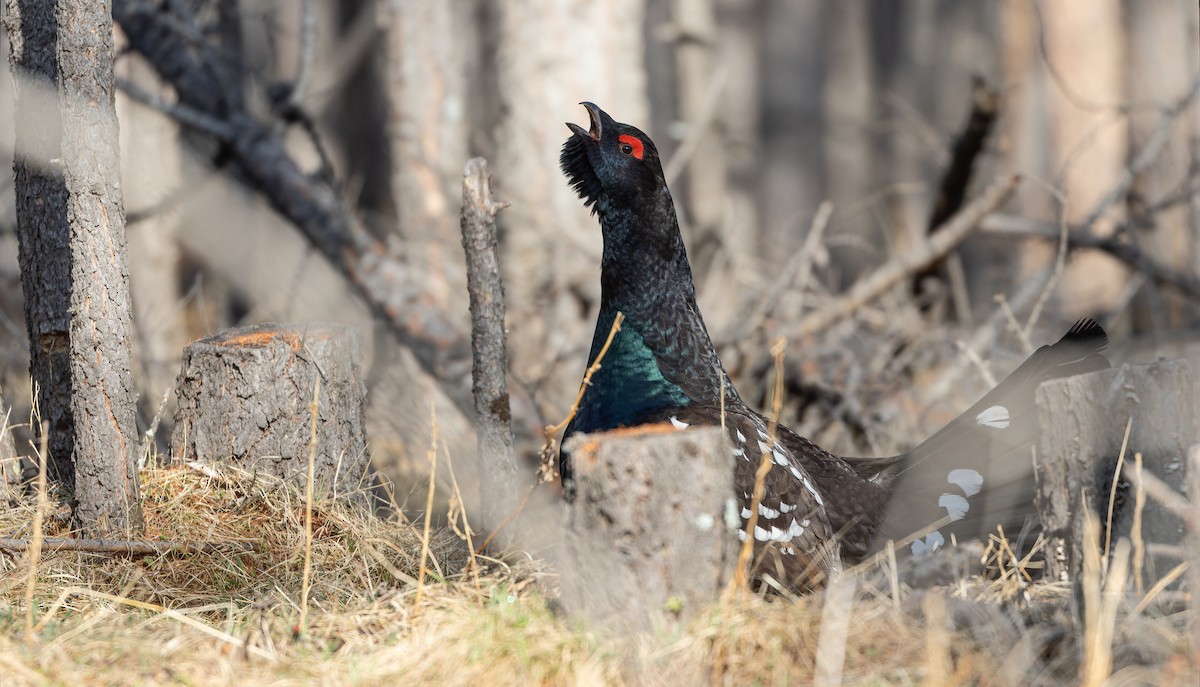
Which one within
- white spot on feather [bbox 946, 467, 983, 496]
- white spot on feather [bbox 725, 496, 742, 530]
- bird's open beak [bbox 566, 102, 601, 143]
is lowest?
white spot on feather [bbox 946, 467, 983, 496]

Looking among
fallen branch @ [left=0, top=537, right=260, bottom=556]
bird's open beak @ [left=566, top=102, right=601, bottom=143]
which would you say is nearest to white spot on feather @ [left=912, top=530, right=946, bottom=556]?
bird's open beak @ [left=566, top=102, right=601, bottom=143]

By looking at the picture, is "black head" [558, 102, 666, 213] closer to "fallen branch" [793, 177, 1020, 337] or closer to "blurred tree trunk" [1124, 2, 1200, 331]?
"fallen branch" [793, 177, 1020, 337]

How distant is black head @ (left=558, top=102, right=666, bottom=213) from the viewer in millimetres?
3660

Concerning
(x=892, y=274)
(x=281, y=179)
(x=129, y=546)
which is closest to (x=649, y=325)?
(x=129, y=546)

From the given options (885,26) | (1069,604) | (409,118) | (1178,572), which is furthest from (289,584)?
(885,26)

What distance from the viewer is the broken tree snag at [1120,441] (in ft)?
8.90

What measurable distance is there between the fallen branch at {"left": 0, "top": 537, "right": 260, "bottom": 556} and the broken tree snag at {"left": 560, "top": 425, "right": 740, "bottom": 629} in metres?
1.30

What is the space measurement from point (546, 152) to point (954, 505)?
351 cm

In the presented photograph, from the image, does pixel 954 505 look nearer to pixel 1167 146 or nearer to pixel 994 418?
pixel 994 418

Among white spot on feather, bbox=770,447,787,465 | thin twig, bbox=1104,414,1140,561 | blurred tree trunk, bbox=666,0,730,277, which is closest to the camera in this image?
thin twig, bbox=1104,414,1140,561

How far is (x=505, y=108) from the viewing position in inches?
248

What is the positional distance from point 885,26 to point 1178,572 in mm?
21818

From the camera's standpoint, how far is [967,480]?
364 centimetres

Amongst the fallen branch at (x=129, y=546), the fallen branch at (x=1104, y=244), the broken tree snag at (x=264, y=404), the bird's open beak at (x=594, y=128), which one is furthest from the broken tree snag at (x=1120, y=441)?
the fallen branch at (x=1104, y=244)
